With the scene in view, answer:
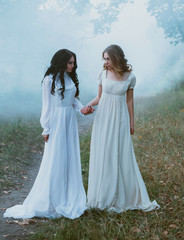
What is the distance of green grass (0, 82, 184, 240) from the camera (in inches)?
155

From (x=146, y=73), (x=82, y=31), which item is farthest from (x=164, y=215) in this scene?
(x=82, y=31)

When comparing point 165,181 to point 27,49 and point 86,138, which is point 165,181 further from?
point 27,49

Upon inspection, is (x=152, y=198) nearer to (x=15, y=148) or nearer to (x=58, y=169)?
(x=58, y=169)

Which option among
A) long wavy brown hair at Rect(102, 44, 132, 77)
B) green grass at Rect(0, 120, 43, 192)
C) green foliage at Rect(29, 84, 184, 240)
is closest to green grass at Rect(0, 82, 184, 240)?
green foliage at Rect(29, 84, 184, 240)

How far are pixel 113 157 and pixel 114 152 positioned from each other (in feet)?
0.24

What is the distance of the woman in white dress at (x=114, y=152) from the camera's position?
4.58 m

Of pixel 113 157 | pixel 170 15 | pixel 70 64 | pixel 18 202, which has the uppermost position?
pixel 170 15

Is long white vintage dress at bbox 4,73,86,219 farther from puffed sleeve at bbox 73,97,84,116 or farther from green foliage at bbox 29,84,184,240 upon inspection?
green foliage at bbox 29,84,184,240

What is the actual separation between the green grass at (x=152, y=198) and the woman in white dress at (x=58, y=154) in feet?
0.66

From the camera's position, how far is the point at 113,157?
15.1 ft

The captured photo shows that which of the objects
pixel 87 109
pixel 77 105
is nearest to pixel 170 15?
pixel 77 105

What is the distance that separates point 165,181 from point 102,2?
14470mm

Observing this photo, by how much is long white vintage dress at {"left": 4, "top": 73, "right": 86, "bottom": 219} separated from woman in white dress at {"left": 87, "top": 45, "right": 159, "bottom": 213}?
27 centimetres

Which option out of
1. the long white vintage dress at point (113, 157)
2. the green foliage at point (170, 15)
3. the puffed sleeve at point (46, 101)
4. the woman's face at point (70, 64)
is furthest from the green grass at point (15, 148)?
the green foliage at point (170, 15)
